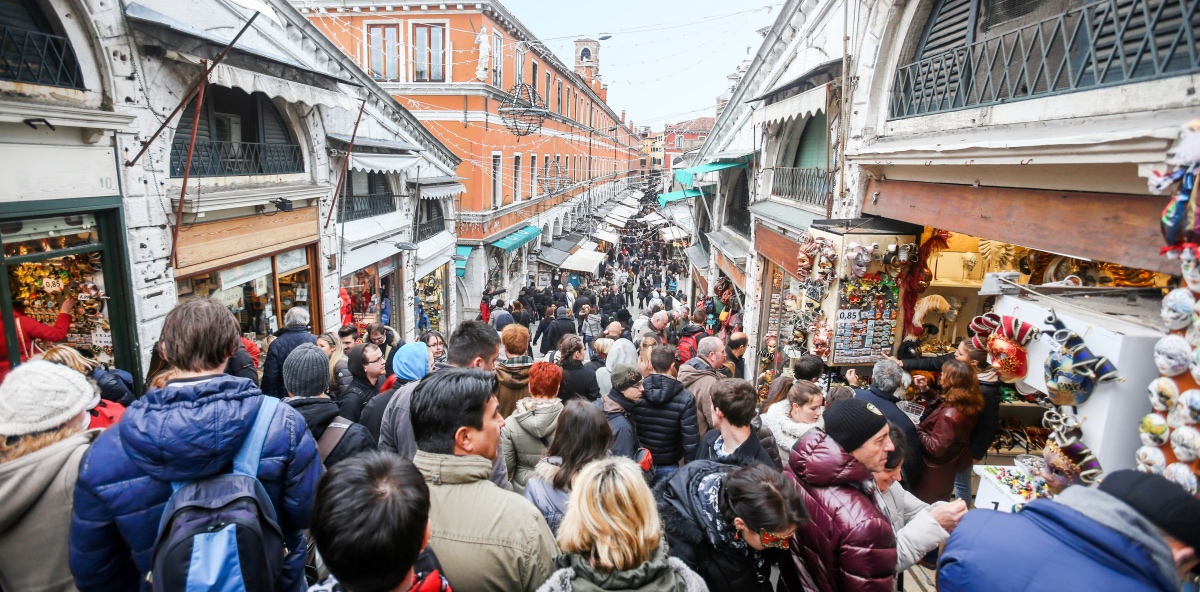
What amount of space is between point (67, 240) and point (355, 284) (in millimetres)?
6119

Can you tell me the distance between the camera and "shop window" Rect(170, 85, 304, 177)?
6.65 m

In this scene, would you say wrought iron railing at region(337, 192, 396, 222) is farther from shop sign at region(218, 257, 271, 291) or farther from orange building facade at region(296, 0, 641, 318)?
orange building facade at region(296, 0, 641, 318)

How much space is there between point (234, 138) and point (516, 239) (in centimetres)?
1423


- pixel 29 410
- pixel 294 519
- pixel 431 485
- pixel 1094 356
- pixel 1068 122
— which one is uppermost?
pixel 1068 122

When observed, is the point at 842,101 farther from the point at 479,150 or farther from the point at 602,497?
the point at 479,150

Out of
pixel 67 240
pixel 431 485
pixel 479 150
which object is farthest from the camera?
pixel 479 150

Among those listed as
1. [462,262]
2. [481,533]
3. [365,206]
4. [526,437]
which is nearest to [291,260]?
[365,206]

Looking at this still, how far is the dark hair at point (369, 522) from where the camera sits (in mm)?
1670

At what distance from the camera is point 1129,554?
182 cm

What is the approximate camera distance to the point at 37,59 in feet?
15.7

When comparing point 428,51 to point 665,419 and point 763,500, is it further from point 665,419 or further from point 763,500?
point 763,500

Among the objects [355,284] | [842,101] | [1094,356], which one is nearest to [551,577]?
[1094,356]

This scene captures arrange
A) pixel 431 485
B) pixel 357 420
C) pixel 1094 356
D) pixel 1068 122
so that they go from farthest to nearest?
pixel 357 420, pixel 1068 122, pixel 1094 356, pixel 431 485

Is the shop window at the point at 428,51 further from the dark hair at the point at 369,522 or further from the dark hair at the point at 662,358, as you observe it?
the dark hair at the point at 369,522
